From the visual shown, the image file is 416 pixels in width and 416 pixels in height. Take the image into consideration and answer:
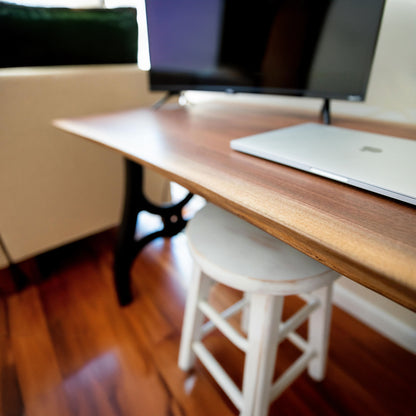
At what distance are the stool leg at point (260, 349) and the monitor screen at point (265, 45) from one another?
1.81 feet

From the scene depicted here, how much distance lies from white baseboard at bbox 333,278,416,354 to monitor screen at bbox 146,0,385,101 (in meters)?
0.72

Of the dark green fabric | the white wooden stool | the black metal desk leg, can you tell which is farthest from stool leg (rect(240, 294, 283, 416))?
the dark green fabric

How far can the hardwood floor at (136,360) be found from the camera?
0.79 meters

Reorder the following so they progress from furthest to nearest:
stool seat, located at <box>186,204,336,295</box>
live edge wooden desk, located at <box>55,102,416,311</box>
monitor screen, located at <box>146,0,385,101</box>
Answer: monitor screen, located at <box>146,0,385,101</box>, stool seat, located at <box>186,204,336,295</box>, live edge wooden desk, located at <box>55,102,416,311</box>

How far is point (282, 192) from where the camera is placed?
14.6 inches

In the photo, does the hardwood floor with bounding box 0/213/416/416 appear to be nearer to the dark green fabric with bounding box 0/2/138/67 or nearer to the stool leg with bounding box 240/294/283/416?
the stool leg with bounding box 240/294/283/416

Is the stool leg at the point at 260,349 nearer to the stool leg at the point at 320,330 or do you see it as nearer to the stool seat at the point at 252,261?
the stool seat at the point at 252,261

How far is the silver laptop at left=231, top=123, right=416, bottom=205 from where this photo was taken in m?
0.36

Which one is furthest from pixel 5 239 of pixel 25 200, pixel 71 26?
pixel 71 26

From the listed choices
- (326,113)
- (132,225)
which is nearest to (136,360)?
(132,225)

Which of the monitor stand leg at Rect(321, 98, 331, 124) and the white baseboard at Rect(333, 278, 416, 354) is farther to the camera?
the white baseboard at Rect(333, 278, 416, 354)

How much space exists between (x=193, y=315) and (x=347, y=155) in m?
0.56

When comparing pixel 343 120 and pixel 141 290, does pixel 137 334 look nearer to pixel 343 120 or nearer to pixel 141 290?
pixel 141 290

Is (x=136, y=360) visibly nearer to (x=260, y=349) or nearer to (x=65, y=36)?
(x=260, y=349)
